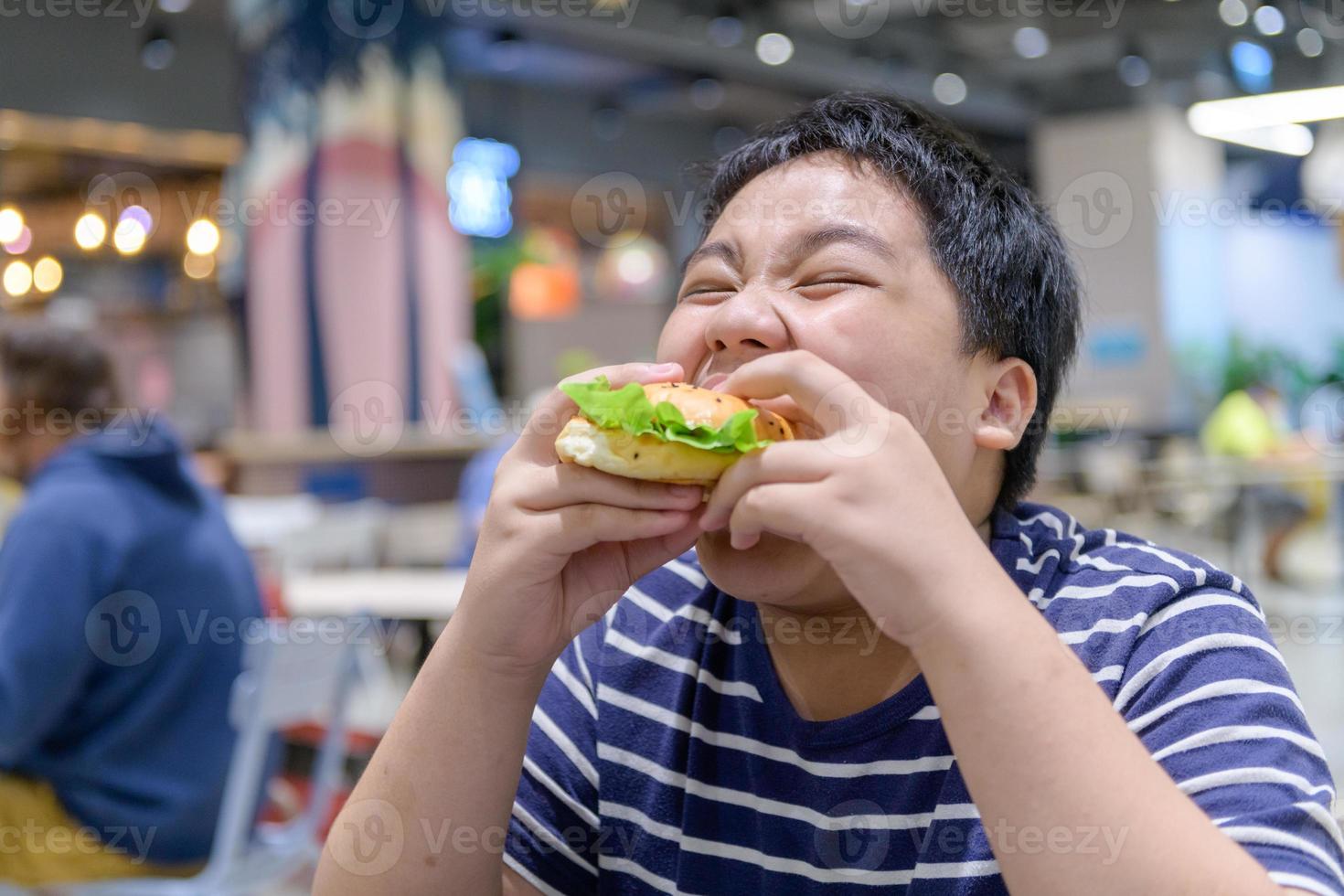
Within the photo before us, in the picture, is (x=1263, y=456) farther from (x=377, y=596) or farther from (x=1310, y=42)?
(x=377, y=596)

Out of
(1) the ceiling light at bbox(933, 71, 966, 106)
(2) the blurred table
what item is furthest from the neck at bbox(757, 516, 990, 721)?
(1) the ceiling light at bbox(933, 71, 966, 106)

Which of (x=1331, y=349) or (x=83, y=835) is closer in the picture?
(x=83, y=835)

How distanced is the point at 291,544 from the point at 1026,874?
15.6ft

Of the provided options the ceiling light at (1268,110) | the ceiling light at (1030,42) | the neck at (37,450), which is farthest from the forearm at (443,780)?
the ceiling light at (1030,42)

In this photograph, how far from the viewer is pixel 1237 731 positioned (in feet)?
3.14

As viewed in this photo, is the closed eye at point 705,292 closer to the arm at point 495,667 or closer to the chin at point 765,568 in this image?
the arm at point 495,667

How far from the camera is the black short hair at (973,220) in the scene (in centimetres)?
123

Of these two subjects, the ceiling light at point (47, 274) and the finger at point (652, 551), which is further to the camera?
the ceiling light at point (47, 274)

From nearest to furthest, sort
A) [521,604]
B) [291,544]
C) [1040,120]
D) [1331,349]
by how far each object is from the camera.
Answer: [521,604] < [291,544] < [1331,349] < [1040,120]

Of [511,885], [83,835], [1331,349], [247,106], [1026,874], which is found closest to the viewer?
[1026,874]

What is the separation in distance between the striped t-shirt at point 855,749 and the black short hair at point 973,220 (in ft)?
0.64

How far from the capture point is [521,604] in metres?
1.11

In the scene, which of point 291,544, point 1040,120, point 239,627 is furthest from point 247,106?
point 1040,120

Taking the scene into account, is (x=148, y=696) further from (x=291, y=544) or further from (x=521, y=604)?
(x=291, y=544)
